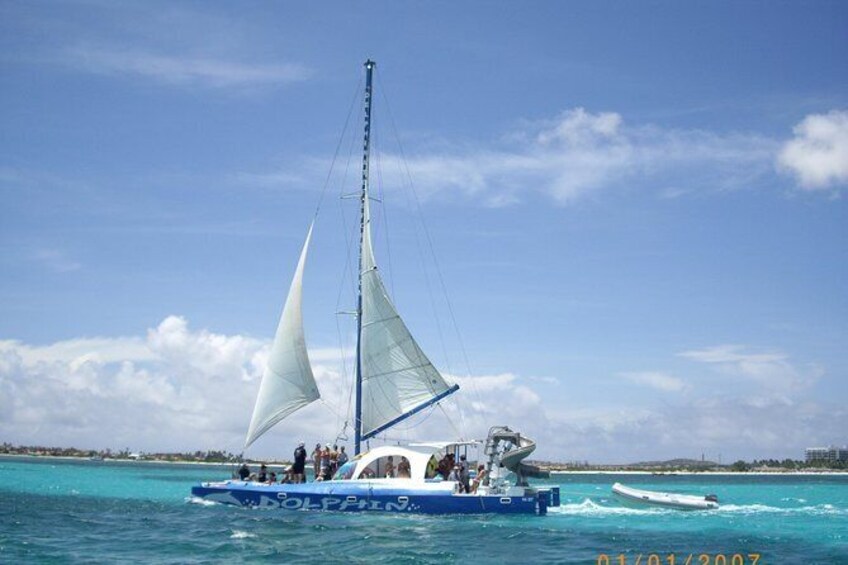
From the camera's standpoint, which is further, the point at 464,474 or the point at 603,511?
the point at 603,511

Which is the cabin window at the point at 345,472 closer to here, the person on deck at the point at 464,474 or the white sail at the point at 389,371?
the white sail at the point at 389,371

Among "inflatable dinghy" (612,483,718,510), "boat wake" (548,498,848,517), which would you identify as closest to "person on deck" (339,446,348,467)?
"boat wake" (548,498,848,517)

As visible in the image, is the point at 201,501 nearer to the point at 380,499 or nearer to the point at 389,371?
the point at 380,499

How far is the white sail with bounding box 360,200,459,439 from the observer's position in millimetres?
41062

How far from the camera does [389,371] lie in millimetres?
41312

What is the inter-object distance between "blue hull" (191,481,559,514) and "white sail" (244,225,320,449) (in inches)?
146

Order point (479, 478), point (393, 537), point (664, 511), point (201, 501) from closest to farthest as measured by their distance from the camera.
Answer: point (393, 537) < point (479, 478) < point (201, 501) < point (664, 511)

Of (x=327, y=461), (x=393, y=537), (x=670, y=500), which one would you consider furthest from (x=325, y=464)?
(x=670, y=500)

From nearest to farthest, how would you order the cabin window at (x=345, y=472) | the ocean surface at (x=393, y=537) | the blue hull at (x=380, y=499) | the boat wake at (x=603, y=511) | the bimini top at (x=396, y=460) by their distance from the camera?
the ocean surface at (x=393, y=537)
the blue hull at (x=380, y=499)
the bimini top at (x=396, y=460)
the cabin window at (x=345, y=472)
the boat wake at (x=603, y=511)

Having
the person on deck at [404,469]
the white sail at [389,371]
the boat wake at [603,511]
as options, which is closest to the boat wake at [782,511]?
the boat wake at [603,511]

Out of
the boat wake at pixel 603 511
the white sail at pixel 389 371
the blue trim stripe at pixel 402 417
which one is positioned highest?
the white sail at pixel 389 371
